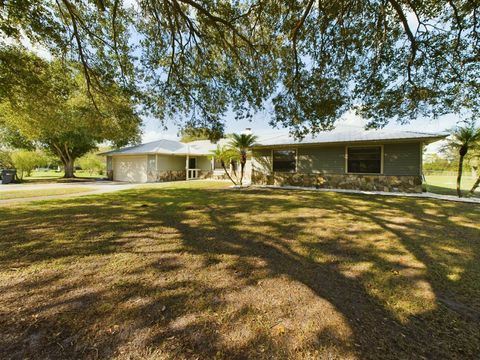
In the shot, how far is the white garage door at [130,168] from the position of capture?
1822cm

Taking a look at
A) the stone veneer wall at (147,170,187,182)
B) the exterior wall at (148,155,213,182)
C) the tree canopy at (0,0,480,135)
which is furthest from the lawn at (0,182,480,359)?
the exterior wall at (148,155,213,182)

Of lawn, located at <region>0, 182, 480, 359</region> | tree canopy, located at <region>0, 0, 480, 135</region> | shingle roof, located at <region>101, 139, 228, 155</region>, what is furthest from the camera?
shingle roof, located at <region>101, 139, 228, 155</region>

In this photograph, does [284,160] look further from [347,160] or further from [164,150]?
[164,150]

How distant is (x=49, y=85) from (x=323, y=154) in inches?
520

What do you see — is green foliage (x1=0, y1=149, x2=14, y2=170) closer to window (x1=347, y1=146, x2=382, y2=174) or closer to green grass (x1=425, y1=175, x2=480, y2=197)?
window (x1=347, y1=146, x2=382, y2=174)

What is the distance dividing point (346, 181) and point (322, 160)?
5.98 feet

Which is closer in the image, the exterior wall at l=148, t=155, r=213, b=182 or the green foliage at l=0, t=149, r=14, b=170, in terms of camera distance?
the exterior wall at l=148, t=155, r=213, b=182

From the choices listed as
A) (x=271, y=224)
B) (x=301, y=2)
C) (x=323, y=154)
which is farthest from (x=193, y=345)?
(x=323, y=154)

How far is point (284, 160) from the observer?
1404 cm

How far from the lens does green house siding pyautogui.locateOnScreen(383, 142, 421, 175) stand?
10.4 metres

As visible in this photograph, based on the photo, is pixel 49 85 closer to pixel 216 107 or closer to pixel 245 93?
pixel 216 107

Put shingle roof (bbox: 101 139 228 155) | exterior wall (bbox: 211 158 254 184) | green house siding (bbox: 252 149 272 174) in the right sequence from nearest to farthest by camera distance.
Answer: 1. green house siding (bbox: 252 149 272 174)
2. exterior wall (bbox: 211 158 254 184)
3. shingle roof (bbox: 101 139 228 155)

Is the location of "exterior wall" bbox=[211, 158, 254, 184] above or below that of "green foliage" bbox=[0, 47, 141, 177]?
below

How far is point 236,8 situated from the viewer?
21.6 ft
